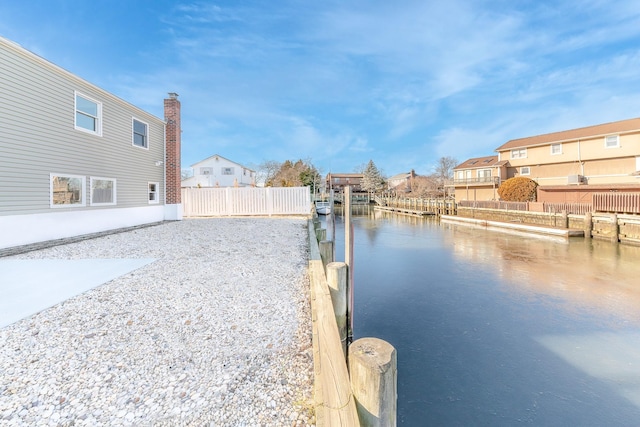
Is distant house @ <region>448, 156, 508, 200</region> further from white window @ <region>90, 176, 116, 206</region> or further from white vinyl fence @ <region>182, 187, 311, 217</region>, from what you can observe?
white window @ <region>90, 176, 116, 206</region>

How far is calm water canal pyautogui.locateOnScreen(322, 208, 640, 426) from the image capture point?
12.0 ft

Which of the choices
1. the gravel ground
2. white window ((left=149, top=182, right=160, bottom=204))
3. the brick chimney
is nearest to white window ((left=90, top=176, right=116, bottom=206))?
white window ((left=149, top=182, right=160, bottom=204))

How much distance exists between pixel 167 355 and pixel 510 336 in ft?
19.0

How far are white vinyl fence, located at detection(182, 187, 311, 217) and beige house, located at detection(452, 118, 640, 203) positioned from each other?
865 inches

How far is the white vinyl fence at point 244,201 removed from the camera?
16219mm

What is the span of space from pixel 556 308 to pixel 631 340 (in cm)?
154

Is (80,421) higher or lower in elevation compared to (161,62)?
lower

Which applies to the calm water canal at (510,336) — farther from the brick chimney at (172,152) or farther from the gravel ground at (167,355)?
the brick chimney at (172,152)

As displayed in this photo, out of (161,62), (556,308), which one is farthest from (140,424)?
(161,62)

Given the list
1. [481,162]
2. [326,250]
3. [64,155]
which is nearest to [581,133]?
[481,162]

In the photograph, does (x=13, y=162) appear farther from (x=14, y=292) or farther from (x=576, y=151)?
(x=576, y=151)

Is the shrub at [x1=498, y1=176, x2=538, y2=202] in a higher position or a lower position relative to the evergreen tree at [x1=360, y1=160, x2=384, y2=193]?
lower

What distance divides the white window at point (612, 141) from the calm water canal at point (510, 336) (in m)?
18.6

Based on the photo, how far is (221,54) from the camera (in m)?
21.8
